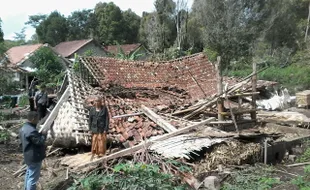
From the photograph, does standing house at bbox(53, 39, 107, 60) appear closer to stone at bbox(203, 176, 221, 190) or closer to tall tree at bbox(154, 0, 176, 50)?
tall tree at bbox(154, 0, 176, 50)

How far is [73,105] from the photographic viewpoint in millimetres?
10977

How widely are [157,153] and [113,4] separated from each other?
4275cm

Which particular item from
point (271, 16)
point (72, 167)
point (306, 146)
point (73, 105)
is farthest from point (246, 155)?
point (271, 16)

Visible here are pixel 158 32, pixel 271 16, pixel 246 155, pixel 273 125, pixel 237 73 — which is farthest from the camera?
pixel 158 32

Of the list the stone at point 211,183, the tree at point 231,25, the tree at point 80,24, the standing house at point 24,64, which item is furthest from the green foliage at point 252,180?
the tree at point 80,24

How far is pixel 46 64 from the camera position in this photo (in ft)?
98.4

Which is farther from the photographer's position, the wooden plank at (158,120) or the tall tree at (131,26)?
the tall tree at (131,26)

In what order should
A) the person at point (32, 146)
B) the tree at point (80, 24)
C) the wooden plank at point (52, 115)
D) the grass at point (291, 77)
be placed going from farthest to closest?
the tree at point (80, 24), the grass at point (291, 77), the wooden plank at point (52, 115), the person at point (32, 146)

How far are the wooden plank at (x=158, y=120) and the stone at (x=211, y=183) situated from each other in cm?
234

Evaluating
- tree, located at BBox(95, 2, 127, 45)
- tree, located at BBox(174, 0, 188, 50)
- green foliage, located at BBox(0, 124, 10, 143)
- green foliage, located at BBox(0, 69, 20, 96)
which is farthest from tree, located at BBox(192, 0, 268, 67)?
green foliage, located at BBox(0, 124, 10, 143)

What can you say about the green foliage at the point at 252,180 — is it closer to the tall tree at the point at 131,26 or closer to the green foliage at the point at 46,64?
the green foliage at the point at 46,64

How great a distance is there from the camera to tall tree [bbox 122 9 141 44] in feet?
165

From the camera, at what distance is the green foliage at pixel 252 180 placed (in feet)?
24.6

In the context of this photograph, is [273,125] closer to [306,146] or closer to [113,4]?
[306,146]
